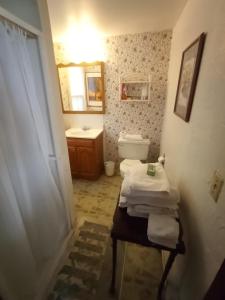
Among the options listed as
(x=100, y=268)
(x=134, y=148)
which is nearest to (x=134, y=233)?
(x=100, y=268)

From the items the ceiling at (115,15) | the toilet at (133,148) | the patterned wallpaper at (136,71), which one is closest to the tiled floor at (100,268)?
the toilet at (133,148)

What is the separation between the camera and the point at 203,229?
80cm

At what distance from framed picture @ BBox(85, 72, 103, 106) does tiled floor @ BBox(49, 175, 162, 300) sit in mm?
1808

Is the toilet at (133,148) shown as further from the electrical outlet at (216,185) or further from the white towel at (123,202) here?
the electrical outlet at (216,185)

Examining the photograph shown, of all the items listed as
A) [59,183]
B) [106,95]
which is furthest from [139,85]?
[59,183]

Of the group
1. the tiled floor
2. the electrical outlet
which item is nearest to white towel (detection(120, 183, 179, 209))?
the electrical outlet

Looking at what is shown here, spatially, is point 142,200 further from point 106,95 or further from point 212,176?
point 106,95

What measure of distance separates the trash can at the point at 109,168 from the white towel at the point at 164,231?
6.09ft

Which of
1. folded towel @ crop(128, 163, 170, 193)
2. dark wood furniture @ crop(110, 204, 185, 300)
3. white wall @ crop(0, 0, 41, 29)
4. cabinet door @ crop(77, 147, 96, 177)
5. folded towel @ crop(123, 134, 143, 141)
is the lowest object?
cabinet door @ crop(77, 147, 96, 177)

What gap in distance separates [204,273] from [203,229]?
0.66ft

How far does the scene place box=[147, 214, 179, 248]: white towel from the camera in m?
0.88

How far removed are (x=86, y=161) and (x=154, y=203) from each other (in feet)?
5.65

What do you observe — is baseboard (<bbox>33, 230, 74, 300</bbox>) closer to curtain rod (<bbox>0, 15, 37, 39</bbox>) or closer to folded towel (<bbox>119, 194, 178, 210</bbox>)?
folded towel (<bbox>119, 194, 178, 210</bbox>)

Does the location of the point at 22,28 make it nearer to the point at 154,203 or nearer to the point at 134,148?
the point at 154,203
